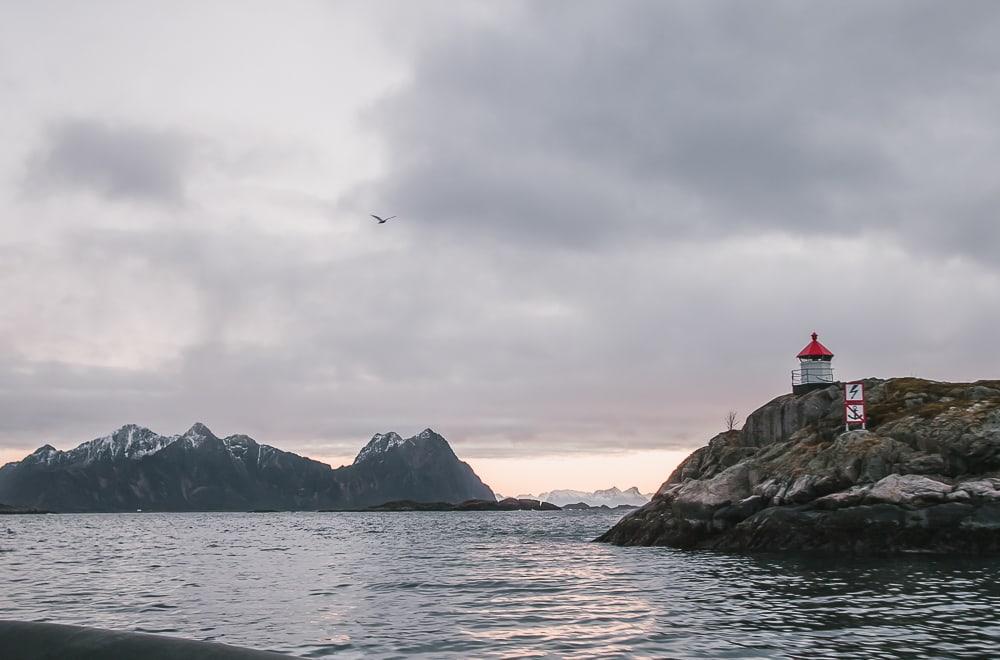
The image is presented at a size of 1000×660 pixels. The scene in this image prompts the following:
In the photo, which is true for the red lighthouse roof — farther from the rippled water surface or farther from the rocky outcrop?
the rippled water surface

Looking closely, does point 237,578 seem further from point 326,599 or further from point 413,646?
point 413,646

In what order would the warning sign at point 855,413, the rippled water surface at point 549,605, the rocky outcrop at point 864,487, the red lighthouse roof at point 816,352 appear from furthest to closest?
1. the red lighthouse roof at point 816,352
2. the warning sign at point 855,413
3. the rocky outcrop at point 864,487
4. the rippled water surface at point 549,605

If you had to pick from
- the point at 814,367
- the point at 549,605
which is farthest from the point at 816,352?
the point at 549,605

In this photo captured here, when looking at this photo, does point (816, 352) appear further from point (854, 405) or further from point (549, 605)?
point (549, 605)

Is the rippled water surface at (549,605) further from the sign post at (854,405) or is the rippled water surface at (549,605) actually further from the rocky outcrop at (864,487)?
the sign post at (854,405)

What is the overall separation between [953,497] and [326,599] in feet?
109

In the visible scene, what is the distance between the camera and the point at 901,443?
4719 cm

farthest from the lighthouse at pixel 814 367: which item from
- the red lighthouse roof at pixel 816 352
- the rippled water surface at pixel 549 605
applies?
the rippled water surface at pixel 549 605

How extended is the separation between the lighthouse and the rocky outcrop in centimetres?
301

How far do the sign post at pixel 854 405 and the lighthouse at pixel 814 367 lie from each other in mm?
12469

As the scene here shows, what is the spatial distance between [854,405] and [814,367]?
1353 centimetres

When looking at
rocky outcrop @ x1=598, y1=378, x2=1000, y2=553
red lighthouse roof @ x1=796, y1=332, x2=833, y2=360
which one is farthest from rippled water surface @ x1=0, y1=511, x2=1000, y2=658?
red lighthouse roof @ x1=796, y1=332, x2=833, y2=360

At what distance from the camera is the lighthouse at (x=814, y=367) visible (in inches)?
2650

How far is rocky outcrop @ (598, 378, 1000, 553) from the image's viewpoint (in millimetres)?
39781
